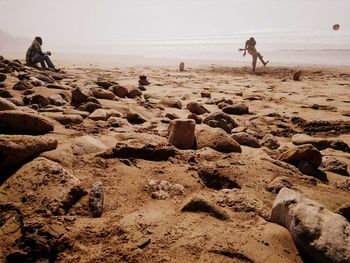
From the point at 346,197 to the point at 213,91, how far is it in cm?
519

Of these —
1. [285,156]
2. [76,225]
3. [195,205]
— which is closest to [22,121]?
[76,225]

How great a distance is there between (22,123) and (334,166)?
111 inches

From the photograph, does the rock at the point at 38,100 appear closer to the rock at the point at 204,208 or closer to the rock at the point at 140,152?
the rock at the point at 140,152

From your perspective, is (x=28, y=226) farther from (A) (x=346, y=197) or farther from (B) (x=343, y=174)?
(B) (x=343, y=174)

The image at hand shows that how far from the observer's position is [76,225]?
165 centimetres

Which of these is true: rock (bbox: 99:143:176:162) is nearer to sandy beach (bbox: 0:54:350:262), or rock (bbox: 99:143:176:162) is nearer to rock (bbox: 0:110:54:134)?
sandy beach (bbox: 0:54:350:262)

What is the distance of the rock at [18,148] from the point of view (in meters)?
2.00

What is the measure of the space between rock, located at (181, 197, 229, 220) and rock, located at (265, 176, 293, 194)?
56 centimetres

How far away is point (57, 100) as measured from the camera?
4336mm

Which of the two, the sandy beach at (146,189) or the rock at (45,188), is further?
the rock at (45,188)

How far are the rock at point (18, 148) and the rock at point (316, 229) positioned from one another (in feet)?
5.74

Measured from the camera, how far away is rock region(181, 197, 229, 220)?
5.99ft

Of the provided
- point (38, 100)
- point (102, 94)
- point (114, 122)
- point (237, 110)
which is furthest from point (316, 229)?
point (102, 94)

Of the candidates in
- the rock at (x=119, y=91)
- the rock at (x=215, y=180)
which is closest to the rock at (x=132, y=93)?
the rock at (x=119, y=91)
